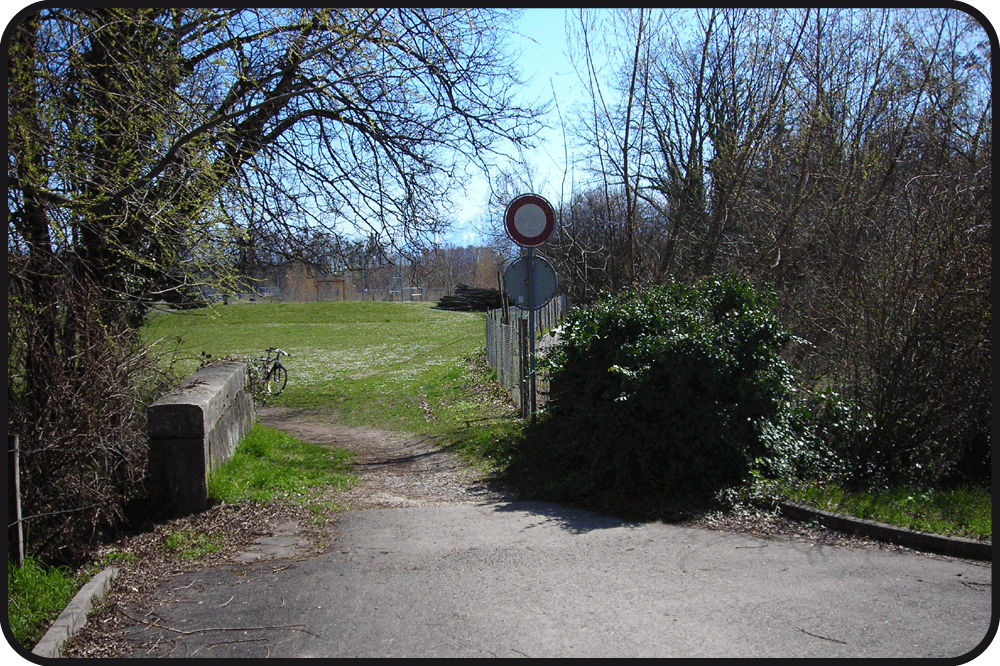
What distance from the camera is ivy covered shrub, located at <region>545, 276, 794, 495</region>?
6859 millimetres

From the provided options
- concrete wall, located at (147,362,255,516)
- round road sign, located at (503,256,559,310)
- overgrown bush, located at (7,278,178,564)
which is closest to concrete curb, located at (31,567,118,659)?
overgrown bush, located at (7,278,178,564)

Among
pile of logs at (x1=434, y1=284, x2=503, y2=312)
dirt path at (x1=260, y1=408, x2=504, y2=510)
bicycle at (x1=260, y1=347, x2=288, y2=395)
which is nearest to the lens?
dirt path at (x1=260, y1=408, x2=504, y2=510)

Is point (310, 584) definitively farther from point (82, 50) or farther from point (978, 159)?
point (978, 159)

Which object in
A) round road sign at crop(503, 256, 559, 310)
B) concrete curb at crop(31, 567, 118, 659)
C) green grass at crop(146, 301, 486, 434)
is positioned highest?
round road sign at crop(503, 256, 559, 310)

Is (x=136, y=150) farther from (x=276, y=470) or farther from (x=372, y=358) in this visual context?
(x=372, y=358)

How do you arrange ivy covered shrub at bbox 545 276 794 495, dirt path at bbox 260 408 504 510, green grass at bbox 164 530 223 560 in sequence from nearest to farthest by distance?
green grass at bbox 164 530 223 560
ivy covered shrub at bbox 545 276 794 495
dirt path at bbox 260 408 504 510

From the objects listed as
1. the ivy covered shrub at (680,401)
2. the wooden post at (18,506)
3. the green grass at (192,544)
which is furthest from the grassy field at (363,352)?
the ivy covered shrub at (680,401)

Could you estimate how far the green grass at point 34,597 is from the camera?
4.23 meters

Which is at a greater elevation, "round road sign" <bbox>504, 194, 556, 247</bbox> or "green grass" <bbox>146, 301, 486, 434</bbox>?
"round road sign" <bbox>504, 194, 556, 247</bbox>

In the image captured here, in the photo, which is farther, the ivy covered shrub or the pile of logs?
the pile of logs

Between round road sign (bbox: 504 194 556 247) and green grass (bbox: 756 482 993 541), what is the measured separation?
177 inches

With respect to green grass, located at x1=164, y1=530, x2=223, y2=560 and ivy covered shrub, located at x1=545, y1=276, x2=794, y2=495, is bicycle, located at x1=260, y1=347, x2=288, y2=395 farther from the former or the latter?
green grass, located at x1=164, y1=530, x2=223, y2=560

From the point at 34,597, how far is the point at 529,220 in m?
6.84

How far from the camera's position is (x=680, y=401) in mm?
6891
